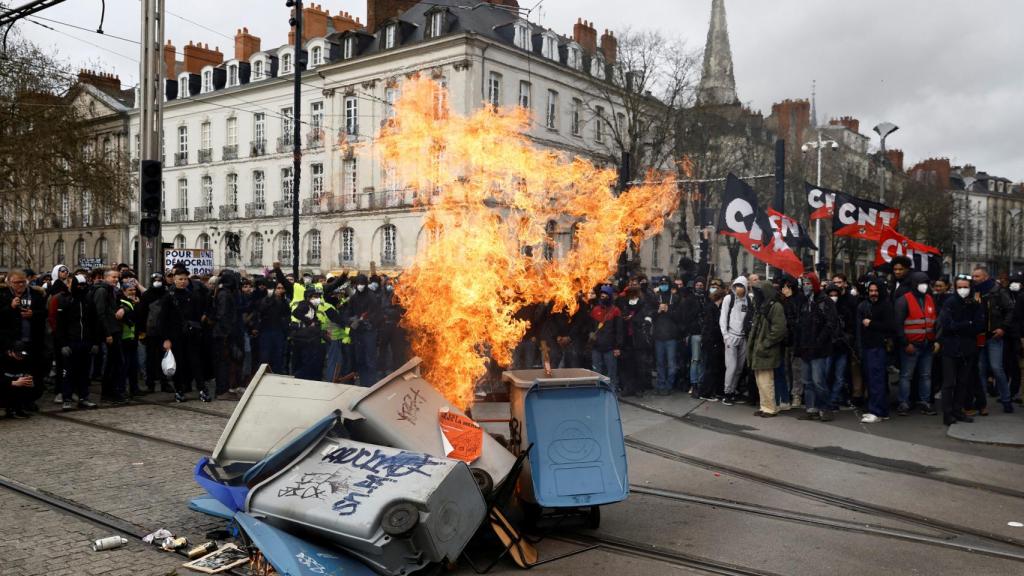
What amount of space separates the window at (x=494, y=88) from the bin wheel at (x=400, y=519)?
2815 cm

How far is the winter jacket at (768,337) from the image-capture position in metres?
11.3

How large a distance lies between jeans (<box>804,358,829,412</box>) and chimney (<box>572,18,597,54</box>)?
31024mm

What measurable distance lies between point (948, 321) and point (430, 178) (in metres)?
7.07

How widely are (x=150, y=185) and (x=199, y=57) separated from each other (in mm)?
40601

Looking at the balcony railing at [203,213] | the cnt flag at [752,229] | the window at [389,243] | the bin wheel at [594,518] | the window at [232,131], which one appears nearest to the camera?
the bin wheel at [594,518]

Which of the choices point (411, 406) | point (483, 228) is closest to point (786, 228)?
point (483, 228)

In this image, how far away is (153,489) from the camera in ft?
23.5

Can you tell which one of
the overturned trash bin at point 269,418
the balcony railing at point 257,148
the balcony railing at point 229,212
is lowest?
the overturned trash bin at point 269,418

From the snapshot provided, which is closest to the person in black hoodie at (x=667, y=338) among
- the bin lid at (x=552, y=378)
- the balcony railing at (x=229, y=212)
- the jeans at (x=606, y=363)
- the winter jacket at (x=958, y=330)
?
the jeans at (x=606, y=363)

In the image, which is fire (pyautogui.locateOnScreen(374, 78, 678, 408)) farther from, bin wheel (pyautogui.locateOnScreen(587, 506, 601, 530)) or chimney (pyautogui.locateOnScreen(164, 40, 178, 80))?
chimney (pyautogui.locateOnScreen(164, 40, 178, 80))

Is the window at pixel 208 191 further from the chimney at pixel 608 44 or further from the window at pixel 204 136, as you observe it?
the chimney at pixel 608 44

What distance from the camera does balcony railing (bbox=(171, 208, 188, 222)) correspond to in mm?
50281

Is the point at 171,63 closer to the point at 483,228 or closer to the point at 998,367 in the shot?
the point at 483,228

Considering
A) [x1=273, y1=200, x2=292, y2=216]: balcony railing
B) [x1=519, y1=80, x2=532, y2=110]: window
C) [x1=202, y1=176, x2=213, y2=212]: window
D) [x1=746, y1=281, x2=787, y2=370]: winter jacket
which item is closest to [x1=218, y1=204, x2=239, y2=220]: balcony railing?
[x1=202, y1=176, x2=213, y2=212]: window
